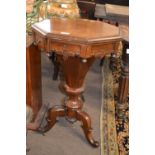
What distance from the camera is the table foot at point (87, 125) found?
6.38 ft

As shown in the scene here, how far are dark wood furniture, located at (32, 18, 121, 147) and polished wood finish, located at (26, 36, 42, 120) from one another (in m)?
0.17

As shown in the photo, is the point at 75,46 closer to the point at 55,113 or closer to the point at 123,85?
the point at 55,113

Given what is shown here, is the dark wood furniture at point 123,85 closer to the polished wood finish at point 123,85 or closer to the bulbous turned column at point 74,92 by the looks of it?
the polished wood finish at point 123,85

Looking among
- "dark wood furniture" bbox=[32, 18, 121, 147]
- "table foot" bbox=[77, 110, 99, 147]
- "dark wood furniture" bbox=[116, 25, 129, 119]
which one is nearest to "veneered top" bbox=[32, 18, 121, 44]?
"dark wood furniture" bbox=[32, 18, 121, 147]

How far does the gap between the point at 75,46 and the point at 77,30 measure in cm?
17

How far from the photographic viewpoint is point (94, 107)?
2.55m

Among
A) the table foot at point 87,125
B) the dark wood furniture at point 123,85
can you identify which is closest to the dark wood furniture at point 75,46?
the table foot at point 87,125

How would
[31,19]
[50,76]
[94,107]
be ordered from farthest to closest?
[50,76] < [94,107] < [31,19]

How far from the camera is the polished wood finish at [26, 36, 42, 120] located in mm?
1840
